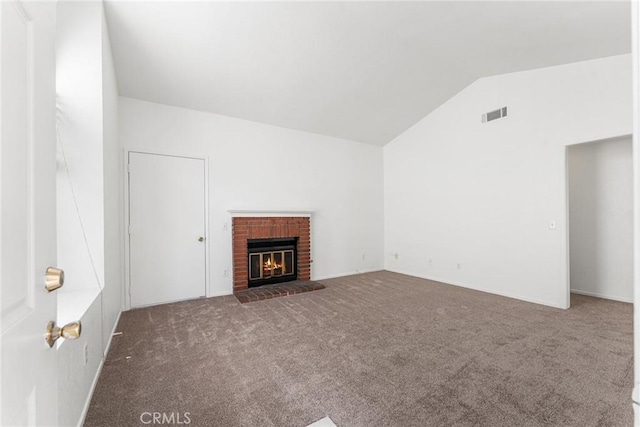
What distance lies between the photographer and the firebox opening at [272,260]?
4.41 meters

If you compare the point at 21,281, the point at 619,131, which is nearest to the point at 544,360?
the point at 619,131

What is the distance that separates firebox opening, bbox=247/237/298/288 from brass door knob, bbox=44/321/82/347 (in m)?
3.63

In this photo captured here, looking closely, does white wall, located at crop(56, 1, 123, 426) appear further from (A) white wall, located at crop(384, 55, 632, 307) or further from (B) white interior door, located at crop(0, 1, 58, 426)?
(A) white wall, located at crop(384, 55, 632, 307)

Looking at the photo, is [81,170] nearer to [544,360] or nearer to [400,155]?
[544,360]

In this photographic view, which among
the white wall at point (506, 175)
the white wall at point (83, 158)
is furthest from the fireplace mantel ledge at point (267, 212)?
the white wall at point (506, 175)

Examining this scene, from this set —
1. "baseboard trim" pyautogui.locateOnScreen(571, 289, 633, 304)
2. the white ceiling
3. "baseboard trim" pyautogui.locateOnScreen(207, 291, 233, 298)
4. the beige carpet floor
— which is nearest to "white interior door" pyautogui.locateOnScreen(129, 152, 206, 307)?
"baseboard trim" pyautogui.locateOnScreen(207, 291, 233, 298)

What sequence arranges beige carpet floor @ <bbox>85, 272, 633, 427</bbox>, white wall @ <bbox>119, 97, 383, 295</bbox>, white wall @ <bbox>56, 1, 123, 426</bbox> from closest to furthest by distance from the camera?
beige carpet floor @ <bbox>85, 272, 633, 427</bbox>, white wall @ <bbox>56, 1, 123, 426</bbox>, white wall @ <bbox>119, 97, 383, 295</bbox>

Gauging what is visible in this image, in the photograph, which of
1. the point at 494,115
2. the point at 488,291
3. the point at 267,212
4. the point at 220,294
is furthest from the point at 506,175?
the point at 220,294

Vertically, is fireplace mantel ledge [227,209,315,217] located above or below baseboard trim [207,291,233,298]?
above

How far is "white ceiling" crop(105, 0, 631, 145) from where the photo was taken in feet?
8.70

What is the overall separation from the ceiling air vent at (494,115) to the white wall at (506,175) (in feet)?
0.28

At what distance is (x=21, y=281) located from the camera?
1.92 ft

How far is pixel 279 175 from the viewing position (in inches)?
188

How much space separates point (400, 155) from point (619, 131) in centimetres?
315
